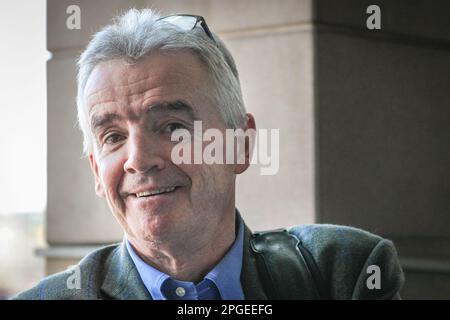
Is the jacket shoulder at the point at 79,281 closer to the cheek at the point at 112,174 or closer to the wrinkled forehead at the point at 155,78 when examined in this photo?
the cheek at the point at 112,174

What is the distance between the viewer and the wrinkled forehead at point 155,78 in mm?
1661

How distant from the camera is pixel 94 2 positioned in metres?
1.98

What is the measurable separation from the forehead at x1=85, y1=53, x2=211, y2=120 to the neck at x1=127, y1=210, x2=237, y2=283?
324 millimetres

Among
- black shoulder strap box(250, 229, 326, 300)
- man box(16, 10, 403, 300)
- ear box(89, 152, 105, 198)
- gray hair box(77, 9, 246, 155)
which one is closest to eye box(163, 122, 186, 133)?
man box(16, 10, 403, 300)

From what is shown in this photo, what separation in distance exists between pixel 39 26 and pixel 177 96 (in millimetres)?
619

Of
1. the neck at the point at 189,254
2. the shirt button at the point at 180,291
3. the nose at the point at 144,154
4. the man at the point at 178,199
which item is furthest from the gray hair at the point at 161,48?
the shirt button at the point at 180,291

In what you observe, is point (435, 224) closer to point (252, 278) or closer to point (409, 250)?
point (409, 250)

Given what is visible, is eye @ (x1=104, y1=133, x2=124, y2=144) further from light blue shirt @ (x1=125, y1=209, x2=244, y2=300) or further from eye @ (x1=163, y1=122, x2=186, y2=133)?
light blue shirt @ (x1=125, y1=209, x2=244, y2=300)

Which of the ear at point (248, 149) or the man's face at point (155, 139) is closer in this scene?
the man's face at point (155, 139)

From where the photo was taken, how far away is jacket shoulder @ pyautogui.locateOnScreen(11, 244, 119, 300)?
1.76 metres

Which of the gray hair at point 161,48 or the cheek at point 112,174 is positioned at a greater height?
the gray hair at point 161,48

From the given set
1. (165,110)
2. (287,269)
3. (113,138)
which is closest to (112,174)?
(113,138)

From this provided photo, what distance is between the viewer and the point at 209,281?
68.5 inches

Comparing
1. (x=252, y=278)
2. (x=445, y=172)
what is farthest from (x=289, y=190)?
(x=445, y=172)
